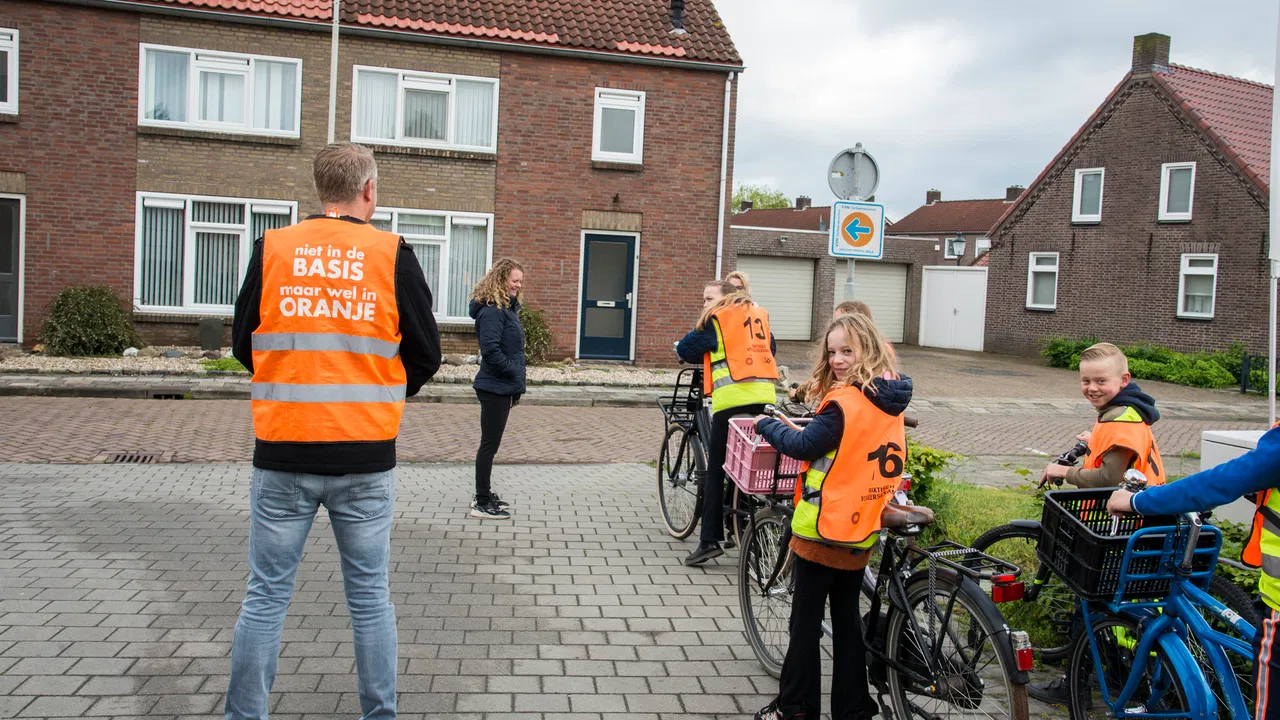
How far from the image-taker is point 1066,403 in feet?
59.7

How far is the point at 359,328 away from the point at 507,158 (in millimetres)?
16052

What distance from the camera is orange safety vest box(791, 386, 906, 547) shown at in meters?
3.80

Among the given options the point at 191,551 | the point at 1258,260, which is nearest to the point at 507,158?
the point at 191,551

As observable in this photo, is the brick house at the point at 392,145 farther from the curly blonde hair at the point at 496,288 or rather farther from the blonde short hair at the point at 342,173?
the blonde short hair at the point at 342,173

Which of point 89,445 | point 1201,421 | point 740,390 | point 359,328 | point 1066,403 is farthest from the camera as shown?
point 1066,403

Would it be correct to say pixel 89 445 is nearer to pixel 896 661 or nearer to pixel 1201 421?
pixel 896 661

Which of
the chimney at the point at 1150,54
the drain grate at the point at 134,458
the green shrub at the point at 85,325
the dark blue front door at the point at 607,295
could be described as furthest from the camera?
the chimney at the point at 1150,54

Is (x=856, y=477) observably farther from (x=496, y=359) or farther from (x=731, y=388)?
(x=496, y=359)

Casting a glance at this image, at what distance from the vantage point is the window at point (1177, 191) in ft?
87.2

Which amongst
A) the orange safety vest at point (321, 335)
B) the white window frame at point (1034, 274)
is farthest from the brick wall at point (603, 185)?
the orange safety vest at point (321, 335)

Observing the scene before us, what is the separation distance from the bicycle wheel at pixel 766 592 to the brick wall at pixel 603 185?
1441 centimetres

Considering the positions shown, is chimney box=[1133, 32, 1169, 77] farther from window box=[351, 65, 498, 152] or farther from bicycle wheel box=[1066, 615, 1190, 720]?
bicycle wheel box=[1066, 615, 1190, 720]

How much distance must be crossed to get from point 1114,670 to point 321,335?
3.01m

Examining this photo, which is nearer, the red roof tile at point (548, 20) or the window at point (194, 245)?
the window at point (194, 245)
